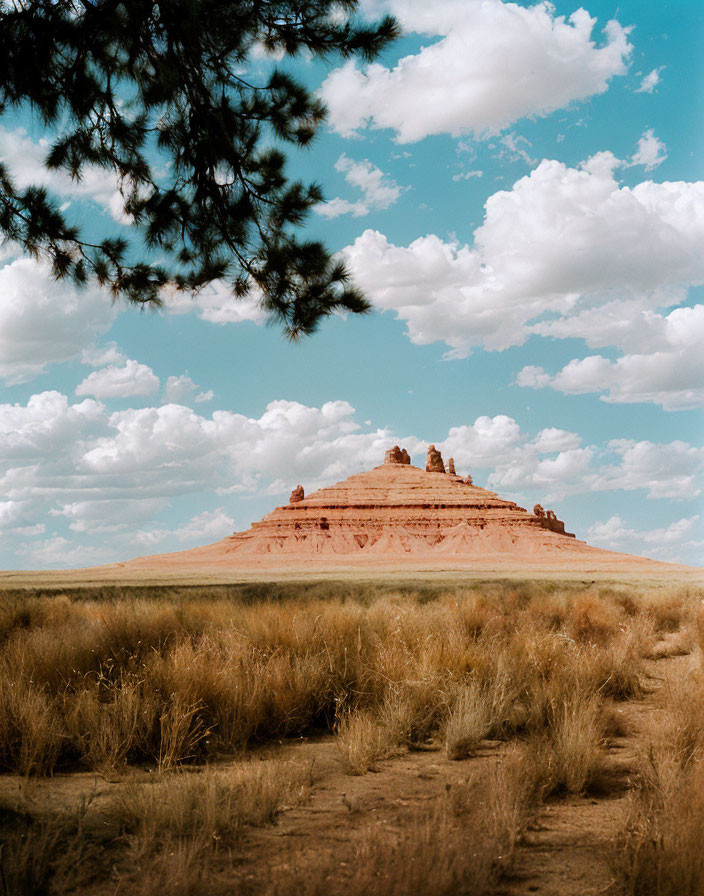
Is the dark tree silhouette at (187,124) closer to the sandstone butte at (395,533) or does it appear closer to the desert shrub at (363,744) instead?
the desert shrub at (363,744)

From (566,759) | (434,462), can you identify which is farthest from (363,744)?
(434,462)

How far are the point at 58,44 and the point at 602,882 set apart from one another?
11.2m

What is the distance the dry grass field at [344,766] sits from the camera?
11.4 feet

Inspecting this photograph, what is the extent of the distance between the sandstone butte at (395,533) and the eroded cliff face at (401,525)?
0.39ft

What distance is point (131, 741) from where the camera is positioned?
213 inches

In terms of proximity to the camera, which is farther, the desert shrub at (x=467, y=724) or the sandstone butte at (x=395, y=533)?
the sandstone butte at (x=395, y=533)

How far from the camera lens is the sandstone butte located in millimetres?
78562

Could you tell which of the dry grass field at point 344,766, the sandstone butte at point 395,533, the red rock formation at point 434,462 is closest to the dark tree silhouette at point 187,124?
the dry grass field at point 344,766

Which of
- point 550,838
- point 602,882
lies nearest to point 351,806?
point 550,838

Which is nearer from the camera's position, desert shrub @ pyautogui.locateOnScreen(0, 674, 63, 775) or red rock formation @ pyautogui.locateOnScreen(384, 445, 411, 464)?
desert shrub @ pyautogui.locateOnScreen(0, 674, 63, 775)

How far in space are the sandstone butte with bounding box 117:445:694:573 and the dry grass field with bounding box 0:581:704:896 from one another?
6452 centimetres

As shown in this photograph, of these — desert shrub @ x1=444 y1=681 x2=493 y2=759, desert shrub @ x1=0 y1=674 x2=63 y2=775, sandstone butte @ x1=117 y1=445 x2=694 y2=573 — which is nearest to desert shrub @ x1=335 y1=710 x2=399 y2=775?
desert shrub @ x1=444 y1=681 x2=493 y2=759

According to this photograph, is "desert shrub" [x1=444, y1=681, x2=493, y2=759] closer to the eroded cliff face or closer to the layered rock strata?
the eroded cliff face

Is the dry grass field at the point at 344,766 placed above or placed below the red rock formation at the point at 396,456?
below
